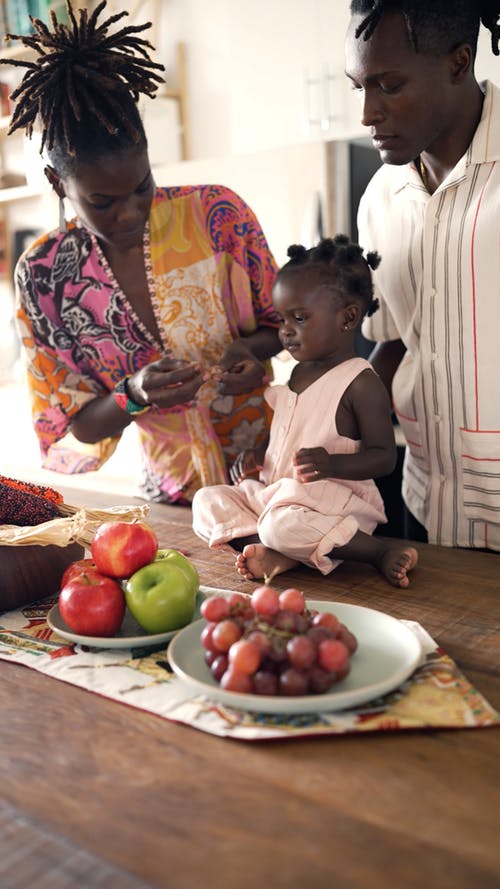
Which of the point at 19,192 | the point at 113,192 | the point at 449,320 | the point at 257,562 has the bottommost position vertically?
the point at 257,562

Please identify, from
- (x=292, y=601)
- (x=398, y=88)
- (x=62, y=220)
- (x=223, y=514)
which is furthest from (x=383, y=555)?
(x=62, y=220)

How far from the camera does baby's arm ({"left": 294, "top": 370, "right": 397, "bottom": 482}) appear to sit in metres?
1.29

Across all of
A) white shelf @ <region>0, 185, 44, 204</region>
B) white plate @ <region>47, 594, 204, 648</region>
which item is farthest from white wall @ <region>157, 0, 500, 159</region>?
white plate @ <region>47, 594, 204, 648</region>

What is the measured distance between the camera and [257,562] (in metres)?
1.26

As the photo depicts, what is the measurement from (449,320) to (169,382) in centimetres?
50

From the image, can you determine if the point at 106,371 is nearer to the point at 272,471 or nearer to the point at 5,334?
the point at 272,471

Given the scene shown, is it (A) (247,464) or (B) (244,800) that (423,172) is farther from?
(B) (244,800)

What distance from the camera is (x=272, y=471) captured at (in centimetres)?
146

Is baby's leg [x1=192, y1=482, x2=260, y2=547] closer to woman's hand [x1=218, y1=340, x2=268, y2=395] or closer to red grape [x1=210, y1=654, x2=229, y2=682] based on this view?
woman's hand [x1=218, y1=340, x2=268, y2=395]

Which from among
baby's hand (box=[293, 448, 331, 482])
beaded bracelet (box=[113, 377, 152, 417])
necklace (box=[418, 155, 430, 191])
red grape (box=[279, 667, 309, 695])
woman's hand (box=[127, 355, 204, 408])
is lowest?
red grape (box=[279, 667, 309, 695])

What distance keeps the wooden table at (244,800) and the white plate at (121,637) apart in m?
0.07

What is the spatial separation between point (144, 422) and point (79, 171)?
0.55m

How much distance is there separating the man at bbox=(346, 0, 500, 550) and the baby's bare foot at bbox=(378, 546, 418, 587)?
281 millimetres

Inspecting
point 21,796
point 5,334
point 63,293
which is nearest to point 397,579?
point 21,796
